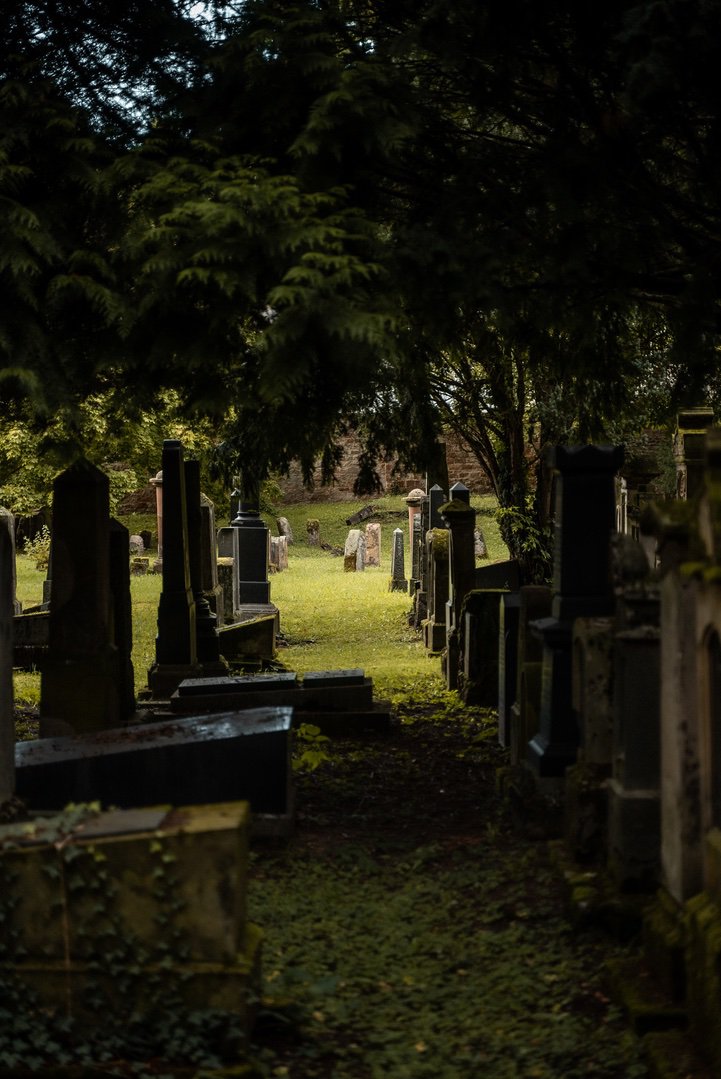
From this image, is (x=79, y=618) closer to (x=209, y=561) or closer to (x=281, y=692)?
(x=281, y=692)

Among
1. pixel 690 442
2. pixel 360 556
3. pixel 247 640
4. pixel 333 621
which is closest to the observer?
pixel 690 442

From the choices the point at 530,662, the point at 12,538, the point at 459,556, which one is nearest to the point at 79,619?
the point at 12,538

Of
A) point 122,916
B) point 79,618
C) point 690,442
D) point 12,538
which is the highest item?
point 690,442

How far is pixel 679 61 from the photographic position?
661 centimetres

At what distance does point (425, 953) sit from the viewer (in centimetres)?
563

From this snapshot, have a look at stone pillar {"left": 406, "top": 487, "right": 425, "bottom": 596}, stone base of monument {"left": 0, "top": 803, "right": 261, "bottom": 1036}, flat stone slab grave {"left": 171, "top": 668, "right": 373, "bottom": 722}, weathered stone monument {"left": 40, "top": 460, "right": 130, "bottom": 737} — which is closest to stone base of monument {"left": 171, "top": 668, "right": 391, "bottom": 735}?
flat stone slab grave {"left": 171, "top": 668, "right": 373, "bottom": 722}

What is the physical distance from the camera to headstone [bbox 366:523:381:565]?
3241 centimetres

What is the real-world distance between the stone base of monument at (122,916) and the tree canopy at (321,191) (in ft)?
11.0

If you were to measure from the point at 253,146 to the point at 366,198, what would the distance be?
2.67 ft

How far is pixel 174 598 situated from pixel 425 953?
7.36m

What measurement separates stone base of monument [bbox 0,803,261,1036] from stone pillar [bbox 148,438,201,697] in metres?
8.29

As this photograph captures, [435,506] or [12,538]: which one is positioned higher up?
[435,506]

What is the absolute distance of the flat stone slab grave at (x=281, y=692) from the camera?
396 inches

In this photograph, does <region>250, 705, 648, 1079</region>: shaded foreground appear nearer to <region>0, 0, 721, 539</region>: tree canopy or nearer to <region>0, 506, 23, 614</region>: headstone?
<region>0, 506, 23, 614</region>: headstone
